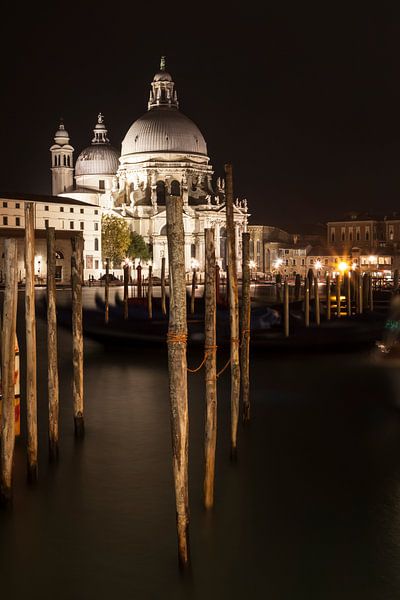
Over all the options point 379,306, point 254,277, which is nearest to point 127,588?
point 379,306

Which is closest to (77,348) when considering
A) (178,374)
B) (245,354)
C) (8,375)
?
(245,354)

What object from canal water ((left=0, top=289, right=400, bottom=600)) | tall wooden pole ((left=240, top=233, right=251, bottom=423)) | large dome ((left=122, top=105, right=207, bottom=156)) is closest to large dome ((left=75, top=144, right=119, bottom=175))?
large dome ((left=122, top=105, right=207, bottom=156))

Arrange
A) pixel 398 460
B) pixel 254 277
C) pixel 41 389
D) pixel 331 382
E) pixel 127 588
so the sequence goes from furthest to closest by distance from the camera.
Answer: pixel 254 277, pixel 331 382, pixel 41 389, pixel 398 460, pixel 127 588

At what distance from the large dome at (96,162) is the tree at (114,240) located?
837 cm

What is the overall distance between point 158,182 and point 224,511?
4983 centimetres

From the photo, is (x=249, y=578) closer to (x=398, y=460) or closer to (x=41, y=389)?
(x=398, y=460)

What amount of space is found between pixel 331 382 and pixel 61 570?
700 cm

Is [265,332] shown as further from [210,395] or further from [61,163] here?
[61,163]

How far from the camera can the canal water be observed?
4.97m

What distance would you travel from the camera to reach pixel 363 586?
491 centimetres

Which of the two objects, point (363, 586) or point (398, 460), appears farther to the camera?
point (398, 460)

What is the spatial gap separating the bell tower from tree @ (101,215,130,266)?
583 cm

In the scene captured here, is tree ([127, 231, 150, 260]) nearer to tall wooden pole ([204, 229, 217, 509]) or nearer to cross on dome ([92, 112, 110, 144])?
cross on dome ([92, 112, 110, 144])

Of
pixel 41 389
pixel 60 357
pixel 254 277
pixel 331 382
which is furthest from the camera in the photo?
pixel 254 277
